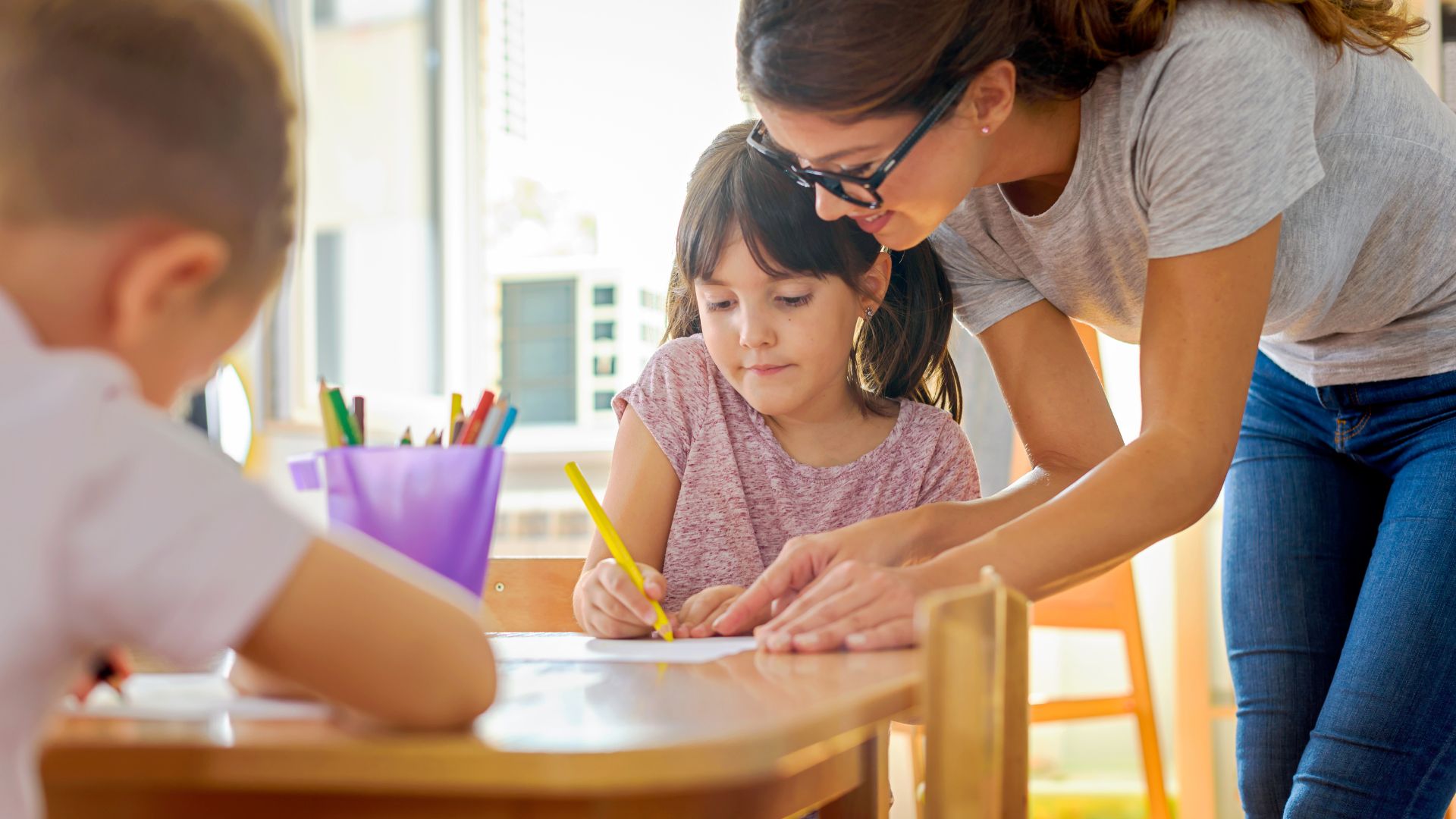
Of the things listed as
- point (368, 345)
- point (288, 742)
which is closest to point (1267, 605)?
point (288, 742)

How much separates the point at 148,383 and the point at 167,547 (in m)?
0.11

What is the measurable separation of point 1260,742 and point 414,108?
249cm

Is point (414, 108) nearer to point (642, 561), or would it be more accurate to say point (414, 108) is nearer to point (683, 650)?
point (642, 561)

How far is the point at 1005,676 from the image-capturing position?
0.62m

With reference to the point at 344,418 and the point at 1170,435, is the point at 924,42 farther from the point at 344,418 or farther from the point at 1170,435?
the point at 344,418

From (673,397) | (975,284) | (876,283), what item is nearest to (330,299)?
(673,397)

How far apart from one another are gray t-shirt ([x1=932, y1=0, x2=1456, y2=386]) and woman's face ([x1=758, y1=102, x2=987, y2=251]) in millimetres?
127

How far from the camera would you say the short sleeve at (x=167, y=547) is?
0.39m

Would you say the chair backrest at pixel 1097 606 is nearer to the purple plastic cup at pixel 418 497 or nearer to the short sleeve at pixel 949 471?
the short sleeve at pixel 949 471

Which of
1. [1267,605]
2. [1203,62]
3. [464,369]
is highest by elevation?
[1203,62]

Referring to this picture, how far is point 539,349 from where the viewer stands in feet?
10.2

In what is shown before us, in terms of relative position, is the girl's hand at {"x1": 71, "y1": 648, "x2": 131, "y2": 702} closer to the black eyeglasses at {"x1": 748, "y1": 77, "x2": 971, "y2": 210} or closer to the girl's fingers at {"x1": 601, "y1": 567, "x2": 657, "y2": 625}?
the girl's fingers at {"x1": 601, "y1": 567, "x2": 657, "y2": 625}

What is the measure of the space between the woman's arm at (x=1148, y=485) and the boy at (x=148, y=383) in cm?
35

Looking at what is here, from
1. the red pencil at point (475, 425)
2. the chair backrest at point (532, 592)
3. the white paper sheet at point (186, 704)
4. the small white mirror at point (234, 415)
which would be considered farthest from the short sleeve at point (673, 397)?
the white paper sheet at point (186, 704)
